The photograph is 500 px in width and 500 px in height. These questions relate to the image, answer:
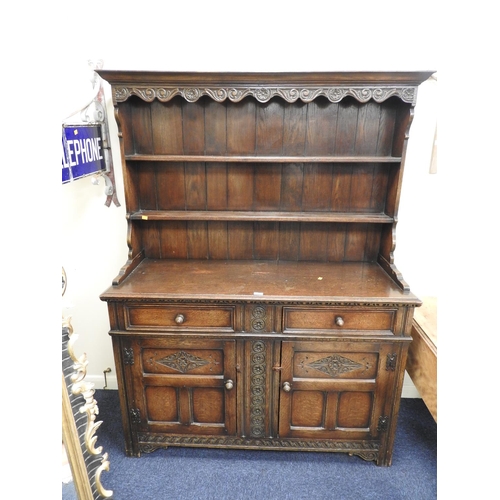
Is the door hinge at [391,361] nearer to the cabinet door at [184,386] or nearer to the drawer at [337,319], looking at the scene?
the drawer at [337,319]

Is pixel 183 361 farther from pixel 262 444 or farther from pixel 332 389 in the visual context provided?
pixel 332 389

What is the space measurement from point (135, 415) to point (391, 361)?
4.31 ft

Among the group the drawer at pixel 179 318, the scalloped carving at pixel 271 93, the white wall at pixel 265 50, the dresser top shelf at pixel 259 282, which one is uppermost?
the white wall at pixel 265 50

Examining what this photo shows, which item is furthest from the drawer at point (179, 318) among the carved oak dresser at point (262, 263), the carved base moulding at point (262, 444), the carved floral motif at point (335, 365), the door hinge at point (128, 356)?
the carved base moulding at point (262, 444)

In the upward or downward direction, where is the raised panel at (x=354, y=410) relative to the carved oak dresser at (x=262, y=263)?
downward

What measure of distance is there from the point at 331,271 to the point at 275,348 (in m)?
0.53

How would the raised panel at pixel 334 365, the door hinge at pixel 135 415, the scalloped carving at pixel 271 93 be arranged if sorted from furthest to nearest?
the door hinge at pixel 135 415 < the raised panel at pixel 334 365 < the scalloped carving at pixel 271 93

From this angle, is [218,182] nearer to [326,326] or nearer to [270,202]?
[270,202]

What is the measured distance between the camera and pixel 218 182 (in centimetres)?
192

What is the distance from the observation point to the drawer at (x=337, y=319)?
159 cm

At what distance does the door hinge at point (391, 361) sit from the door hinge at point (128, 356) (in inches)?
48.6

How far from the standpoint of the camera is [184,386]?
1.73 meters
